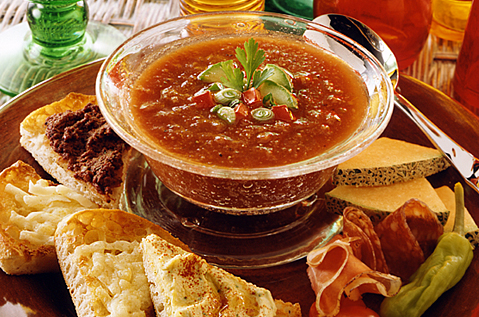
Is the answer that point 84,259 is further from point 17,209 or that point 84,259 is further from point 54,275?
point 17,209

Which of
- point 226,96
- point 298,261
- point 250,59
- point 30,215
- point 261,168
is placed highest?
point 250,59

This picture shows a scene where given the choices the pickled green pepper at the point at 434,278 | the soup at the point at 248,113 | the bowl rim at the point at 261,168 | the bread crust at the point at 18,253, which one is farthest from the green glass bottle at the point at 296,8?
the bread crust at the point at 18,253

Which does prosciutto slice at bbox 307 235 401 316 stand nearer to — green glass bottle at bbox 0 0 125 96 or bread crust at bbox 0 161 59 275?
bread crust at bbox 0 161 59 275

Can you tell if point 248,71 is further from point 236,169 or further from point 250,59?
point 236,169

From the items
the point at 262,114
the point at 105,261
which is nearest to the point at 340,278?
the point at 262,114

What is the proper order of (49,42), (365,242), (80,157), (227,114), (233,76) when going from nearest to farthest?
(365,242)
(227,114)
(233,76)
(80,157)
(49,42)

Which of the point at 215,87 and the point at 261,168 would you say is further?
the point at 215,87
